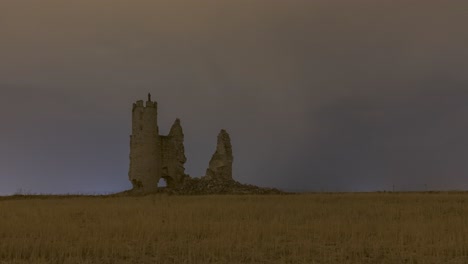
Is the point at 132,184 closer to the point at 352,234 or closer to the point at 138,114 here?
the point at 138,114

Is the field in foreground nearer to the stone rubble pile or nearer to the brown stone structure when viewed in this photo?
the stone rubble pile

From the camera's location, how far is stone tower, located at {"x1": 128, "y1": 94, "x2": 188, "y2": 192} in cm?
4228

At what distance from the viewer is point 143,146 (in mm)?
42312

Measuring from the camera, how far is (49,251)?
456 inches

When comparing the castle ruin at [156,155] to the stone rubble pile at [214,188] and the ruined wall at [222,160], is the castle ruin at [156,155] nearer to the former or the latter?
the ruined wall at [222,160]

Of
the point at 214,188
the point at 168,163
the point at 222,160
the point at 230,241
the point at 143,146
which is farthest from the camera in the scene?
the point at 222,160

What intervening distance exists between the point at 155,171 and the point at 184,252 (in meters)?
31.8

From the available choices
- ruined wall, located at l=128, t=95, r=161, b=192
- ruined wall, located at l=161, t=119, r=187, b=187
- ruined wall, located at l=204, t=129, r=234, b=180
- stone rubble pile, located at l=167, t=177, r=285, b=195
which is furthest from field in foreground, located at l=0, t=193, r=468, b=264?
ruined wall, located at l=204, t=129, r=234, b=180

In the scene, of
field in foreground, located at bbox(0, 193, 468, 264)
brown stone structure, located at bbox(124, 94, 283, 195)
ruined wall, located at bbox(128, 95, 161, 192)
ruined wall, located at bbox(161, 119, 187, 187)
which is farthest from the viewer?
ruined wall, located at bbox(161, 119, 187, 187)

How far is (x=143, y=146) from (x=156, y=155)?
1.40m

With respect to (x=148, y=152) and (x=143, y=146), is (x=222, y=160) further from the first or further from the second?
(x=143, y=146)

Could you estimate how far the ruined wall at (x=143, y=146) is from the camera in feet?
139

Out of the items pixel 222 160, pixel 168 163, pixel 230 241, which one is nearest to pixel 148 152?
pixel 168 163

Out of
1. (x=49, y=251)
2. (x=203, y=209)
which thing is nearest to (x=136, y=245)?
(x=49, y=251)
